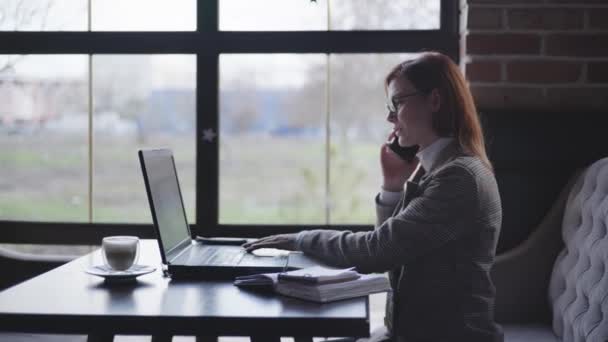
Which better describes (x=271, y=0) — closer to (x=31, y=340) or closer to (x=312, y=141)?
(x=312, y=141)

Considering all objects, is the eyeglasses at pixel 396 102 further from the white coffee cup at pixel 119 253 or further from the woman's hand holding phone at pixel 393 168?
the white coffee cup at pixel 119 253

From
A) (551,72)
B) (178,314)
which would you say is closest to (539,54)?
(551,72)

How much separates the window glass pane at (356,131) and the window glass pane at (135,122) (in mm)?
543

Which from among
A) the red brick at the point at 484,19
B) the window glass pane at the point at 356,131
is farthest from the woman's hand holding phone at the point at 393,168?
the red brick at the point at 484,19

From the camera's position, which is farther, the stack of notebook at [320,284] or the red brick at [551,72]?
the red brick at [551,72]

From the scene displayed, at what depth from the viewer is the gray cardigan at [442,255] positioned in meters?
1.78

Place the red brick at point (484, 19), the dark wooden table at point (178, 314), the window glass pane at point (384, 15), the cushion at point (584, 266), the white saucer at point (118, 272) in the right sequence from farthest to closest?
the window glass pane at point (384, 15) → the red brick at point (484, 19) → the cushion at point (584, 266) → the white saucer at point (118, 272) → the dark wooden table at point (178, 314)

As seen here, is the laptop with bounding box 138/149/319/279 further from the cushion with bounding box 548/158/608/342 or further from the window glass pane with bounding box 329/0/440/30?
the window glass pane with bounding box 329/0/440/30

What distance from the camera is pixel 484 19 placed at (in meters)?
2.64

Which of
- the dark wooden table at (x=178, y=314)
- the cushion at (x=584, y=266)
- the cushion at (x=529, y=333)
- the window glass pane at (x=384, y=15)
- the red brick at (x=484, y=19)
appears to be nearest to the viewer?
the dark wooden table at (x=178, y=314)

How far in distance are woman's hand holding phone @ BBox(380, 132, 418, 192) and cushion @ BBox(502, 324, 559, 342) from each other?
55 centimetres

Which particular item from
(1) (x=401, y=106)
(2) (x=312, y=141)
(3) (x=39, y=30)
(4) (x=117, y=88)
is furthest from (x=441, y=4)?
(3) (x=39, y=30)

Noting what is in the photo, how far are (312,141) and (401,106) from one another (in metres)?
0.88

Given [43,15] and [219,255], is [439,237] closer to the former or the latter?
[219,255]
